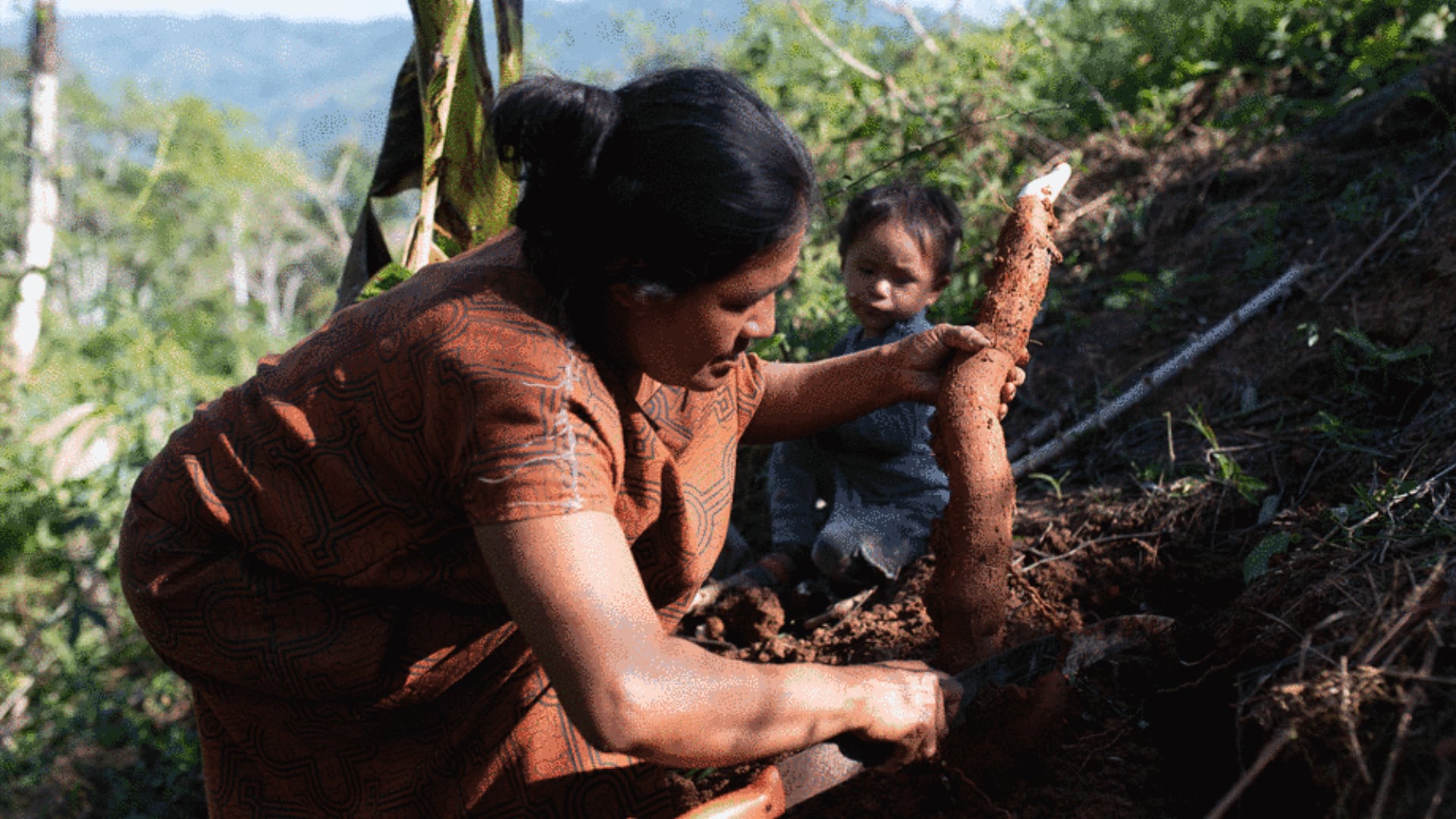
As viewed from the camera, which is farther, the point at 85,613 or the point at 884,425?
the point at 85,613

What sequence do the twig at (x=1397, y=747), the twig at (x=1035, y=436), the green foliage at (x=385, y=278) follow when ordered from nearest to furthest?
the twig at (x=1397, y=747), the green foliage at (x=385, y=278), the twig at (x=1035, y=436)

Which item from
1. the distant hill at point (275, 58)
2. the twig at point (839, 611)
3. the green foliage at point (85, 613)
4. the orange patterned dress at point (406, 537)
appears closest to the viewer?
the orange patterned dress at point (406, 537)

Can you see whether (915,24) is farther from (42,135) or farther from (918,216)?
(42,135)

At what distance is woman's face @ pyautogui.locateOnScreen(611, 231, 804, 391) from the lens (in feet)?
3.73

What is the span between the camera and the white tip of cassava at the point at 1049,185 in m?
1.75

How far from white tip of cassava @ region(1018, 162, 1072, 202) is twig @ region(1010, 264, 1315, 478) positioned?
0.88 metres

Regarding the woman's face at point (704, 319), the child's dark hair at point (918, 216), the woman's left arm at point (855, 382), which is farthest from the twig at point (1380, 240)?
the woman's face at point (704, 319)

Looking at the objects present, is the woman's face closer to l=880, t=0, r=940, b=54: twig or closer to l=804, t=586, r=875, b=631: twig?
l=804, t=586, r=875, b=631: twig

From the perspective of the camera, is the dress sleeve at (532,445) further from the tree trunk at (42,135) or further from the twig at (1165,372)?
the tree trunk at (42,135)

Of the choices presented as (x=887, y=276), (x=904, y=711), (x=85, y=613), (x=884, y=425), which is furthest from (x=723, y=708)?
(x=85, y=613)

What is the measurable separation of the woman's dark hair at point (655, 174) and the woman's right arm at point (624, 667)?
32cm

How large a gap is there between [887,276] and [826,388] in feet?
2.97

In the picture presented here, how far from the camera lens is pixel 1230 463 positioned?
2.00 meters

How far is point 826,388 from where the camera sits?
1.72 meters
